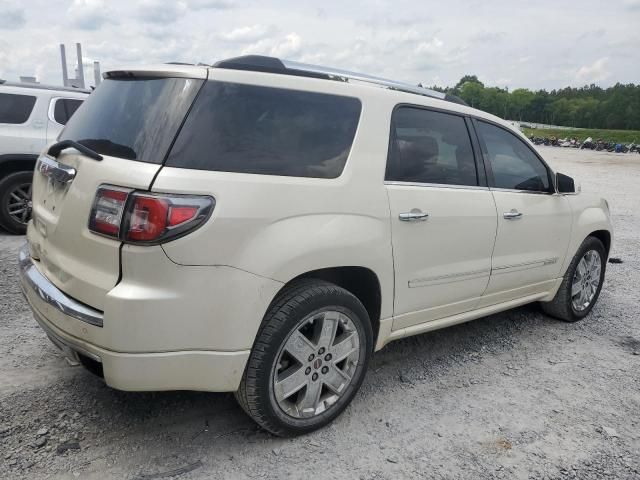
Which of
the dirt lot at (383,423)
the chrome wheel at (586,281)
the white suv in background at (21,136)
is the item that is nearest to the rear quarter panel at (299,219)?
the dirt lot at (383,423)

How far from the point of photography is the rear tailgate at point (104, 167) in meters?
2.31

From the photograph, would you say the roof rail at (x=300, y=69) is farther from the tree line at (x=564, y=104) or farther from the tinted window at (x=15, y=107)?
the tree line at (x=564, y=104)

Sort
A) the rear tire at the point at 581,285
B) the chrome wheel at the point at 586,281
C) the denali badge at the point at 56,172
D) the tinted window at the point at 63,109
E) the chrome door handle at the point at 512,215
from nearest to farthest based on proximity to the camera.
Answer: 1. the denali badge at the point at 56,172
2. the chrome door handle at the point at 512,215
3. the rear tire at the point at 581,285
4. the chrome wheel at the point at 586,281
5. the tinted window at the point at 63,109

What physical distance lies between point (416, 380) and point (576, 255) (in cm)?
203

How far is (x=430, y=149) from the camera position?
3.34m

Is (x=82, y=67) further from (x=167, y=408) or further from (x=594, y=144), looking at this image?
(x=594, y=144)

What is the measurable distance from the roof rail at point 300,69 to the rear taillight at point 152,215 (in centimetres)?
76

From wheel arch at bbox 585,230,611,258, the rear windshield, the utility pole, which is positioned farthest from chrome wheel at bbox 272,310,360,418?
the utility pole

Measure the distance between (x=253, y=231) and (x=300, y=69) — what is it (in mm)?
986

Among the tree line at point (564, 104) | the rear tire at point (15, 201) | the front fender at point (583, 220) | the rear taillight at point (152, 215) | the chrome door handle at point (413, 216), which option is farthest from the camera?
the tree line at point (564, 104)

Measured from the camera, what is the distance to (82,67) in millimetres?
14594

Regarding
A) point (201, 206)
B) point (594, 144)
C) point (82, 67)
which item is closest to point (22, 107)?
point (201, 206)

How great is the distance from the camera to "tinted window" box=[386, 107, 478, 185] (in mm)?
3103

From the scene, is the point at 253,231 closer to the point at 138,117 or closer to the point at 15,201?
the point at 138,117
